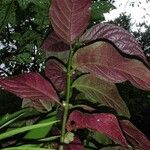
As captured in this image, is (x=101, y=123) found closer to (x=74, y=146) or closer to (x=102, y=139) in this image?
(x=74, y=146)

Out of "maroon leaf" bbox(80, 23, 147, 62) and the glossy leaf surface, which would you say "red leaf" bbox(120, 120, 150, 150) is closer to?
the glossy leaf surface

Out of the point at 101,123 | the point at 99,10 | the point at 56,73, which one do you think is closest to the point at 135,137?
the point at 101,123

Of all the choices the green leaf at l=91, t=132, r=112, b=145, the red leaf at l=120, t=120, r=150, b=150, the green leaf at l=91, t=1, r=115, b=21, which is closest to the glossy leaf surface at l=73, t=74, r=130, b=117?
the red leaf at l=120, t=120, r=150, b=150

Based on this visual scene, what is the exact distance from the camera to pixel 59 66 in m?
0.75

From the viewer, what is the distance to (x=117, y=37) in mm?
703

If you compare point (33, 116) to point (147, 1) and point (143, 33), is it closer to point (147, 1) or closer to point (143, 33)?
point (147, 1)

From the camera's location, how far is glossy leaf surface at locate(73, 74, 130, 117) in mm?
720

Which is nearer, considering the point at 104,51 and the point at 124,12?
the point at 104,51

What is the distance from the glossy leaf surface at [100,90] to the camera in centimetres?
72

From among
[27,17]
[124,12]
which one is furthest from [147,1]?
[27,17]

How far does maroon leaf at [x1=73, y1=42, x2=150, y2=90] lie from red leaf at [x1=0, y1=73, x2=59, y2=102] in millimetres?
77

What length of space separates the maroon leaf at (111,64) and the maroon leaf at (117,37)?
0.03m

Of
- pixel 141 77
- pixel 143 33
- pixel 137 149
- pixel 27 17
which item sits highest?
pixel 143 33

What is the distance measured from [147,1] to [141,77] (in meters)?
15.3
